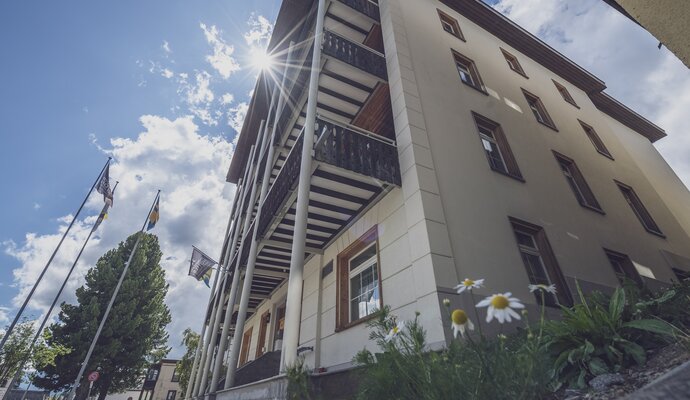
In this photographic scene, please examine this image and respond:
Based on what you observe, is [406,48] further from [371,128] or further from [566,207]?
[566,207]

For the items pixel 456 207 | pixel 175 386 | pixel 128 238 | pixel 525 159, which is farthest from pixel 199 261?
pixel 175 386

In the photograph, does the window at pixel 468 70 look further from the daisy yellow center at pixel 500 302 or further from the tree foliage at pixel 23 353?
the tree foliage at pixel 23 353

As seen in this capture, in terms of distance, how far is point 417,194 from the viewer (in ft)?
18.4

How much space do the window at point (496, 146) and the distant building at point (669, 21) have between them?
599cm

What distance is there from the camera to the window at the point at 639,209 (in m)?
10.4

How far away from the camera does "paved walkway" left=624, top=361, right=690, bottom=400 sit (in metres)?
1.00

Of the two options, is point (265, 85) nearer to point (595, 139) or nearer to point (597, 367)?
point (595, 139)

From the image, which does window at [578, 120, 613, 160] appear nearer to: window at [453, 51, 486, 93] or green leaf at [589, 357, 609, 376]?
window at [453, 51, 486, 93]

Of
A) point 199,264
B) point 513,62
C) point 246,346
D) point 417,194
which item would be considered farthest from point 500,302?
point 246,346

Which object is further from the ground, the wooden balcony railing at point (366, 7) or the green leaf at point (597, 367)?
the wooden balcony railing at point (366, 7)

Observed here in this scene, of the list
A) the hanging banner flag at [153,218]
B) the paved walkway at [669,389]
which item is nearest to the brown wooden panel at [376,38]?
the paved walkway at [669,389]

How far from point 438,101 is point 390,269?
14.4 feet

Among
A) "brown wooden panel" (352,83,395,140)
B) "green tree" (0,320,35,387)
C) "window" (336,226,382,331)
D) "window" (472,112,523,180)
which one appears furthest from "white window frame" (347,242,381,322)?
"green tree" (0,320,35,387)

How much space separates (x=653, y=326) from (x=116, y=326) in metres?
29.7
